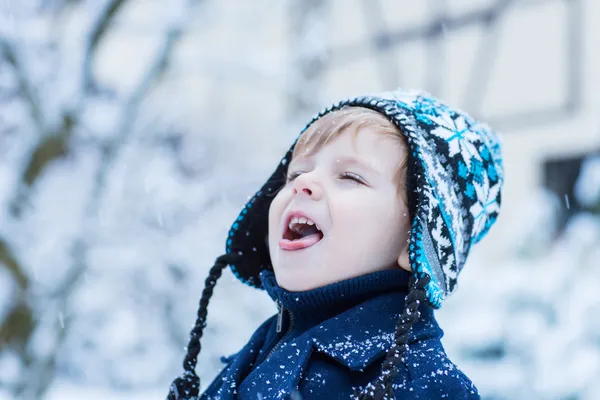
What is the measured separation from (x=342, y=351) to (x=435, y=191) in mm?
370

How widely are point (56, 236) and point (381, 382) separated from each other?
393 cm

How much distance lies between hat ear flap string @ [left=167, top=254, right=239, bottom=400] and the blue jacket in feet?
0.23

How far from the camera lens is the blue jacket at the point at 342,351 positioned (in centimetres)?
123

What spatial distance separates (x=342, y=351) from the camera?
4.14 feet

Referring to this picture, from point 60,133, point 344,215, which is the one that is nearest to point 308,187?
point 344,215

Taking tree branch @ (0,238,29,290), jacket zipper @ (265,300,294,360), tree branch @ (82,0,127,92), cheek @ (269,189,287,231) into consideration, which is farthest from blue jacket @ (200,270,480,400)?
tree branch @ (0,238,29,290)

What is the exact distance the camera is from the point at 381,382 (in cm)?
117

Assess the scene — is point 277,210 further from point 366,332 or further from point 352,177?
point 366,332

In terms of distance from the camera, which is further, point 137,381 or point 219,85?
point 219,85

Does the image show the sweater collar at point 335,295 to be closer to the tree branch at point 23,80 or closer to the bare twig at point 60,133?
the bare twig at point 60,133

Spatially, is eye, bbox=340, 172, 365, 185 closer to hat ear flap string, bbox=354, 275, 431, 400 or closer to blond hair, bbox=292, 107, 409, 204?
blond hair, bbox=292, 107, 409, 204

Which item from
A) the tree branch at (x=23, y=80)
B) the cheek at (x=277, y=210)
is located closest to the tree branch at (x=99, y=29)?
the tree branch at (x=23, y=80)

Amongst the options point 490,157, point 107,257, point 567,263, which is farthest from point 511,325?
point 490,157

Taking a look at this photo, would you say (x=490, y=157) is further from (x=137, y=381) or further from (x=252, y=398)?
(x=137, y=381)
